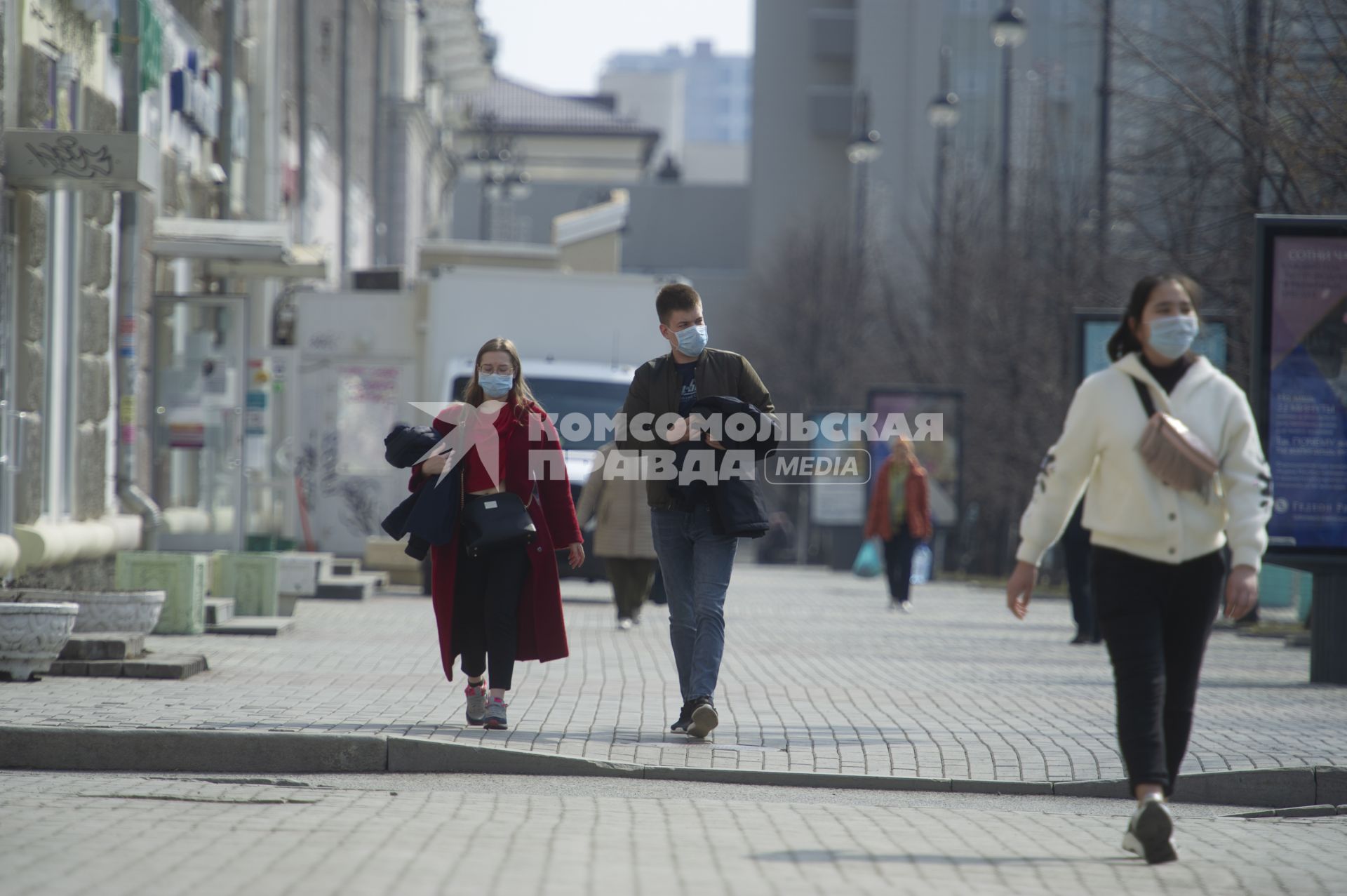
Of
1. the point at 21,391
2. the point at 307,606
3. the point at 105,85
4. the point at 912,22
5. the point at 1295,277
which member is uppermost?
the point at 912,22

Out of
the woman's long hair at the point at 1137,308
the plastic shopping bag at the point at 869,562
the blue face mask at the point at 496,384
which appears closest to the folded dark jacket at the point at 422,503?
the blue face mask at the point at 496,384

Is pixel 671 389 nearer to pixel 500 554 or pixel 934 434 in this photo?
pixel 500 554

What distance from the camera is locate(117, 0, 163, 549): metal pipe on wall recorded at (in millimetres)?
14836

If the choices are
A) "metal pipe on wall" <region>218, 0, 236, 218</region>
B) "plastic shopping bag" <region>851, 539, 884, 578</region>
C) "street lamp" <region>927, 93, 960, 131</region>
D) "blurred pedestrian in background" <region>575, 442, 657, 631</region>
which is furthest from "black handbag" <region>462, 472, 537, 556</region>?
"street lamp" <region>927, 93, 960, 131</region>

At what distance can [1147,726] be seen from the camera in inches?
241

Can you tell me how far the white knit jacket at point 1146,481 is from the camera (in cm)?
622

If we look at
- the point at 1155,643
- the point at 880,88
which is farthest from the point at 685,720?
the point at 880,88

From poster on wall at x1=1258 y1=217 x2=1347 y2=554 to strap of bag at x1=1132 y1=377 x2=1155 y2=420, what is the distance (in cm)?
657

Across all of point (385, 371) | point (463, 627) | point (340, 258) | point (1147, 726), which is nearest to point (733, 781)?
point (463, 627)

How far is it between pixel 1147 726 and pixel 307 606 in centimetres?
1302

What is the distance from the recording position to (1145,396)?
20.8ft

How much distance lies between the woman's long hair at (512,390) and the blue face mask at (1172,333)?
331 cm

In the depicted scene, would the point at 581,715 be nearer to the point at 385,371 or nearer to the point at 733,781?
the point at 733,781

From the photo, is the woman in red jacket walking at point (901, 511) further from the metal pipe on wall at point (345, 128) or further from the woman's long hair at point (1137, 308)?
the woman's long hair at point (1137, 308)
